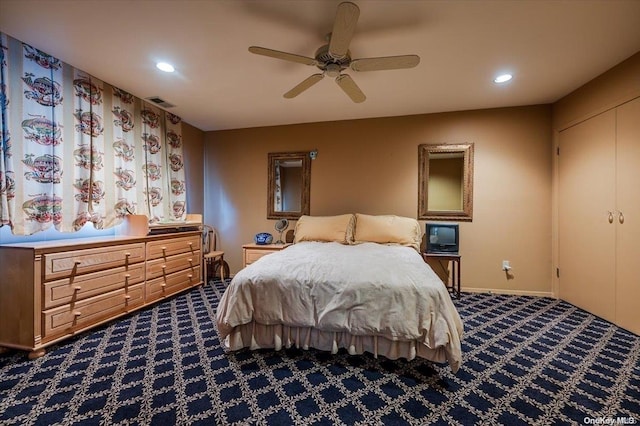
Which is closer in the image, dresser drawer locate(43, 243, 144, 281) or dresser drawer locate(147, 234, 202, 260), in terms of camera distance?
dresser drawer locate(43, 243, 144, 281)

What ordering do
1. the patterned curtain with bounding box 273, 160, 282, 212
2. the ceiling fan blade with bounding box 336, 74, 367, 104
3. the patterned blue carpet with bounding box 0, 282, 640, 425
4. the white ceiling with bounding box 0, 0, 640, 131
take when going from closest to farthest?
the patterned blue carpet with bounding box 0, 282, 640, 425
the white ceiling with bounding box 0, 0, 640, 131
the ceiling fan blade with bounding box 336, 74, 367, 104
the patterned curtain with bounding box 273, 160, 282, 212

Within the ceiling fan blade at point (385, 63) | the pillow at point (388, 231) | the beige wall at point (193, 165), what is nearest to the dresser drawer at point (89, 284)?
the beige wall at point (193, 165)

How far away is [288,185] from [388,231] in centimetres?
171

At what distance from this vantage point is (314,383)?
1632 millimetres

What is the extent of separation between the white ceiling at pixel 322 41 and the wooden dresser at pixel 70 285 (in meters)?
1.60

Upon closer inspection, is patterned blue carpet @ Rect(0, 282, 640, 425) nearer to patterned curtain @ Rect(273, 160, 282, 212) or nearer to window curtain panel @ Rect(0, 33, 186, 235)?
window curtain panel @ Rect(0, 33, 186, 235)

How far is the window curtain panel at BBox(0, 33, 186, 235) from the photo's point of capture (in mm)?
2057

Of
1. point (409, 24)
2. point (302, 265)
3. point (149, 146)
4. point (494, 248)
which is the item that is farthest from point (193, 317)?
point (494, 248)

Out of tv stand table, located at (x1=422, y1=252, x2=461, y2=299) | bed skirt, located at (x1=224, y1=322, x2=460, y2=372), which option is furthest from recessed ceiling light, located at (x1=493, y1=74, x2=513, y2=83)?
bed skirt, located at (x1=224, y1=322, x2=460, y2=372)

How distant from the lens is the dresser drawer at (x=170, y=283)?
288 centimetres

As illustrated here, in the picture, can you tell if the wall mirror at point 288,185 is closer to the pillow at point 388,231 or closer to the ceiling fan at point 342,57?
the pillow at point 388,231

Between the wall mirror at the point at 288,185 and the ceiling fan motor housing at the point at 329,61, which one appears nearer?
the ceiling fan motor housing at the point at 329,61

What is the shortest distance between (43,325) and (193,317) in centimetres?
106

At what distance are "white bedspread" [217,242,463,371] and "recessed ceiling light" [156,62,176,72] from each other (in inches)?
78.3
